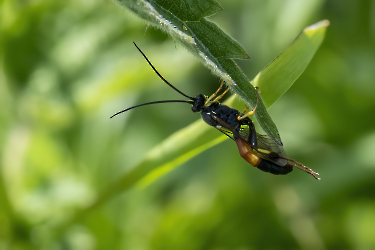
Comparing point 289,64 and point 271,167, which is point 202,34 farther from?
point 271,167

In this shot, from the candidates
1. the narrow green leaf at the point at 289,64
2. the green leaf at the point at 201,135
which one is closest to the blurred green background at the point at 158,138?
the green leaf at the point at 201,135

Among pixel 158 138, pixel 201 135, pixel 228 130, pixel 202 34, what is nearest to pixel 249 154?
pixel 228 130

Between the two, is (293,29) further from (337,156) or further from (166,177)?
(166,177)

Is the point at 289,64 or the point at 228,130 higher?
the point at 289,64

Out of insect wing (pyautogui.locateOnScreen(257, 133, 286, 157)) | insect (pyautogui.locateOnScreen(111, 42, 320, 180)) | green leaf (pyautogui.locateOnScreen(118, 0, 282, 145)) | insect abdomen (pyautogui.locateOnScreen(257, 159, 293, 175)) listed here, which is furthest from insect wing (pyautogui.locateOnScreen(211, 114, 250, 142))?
green leaf (pyautogui.locateOnScreen(118, 0, 282, 145))

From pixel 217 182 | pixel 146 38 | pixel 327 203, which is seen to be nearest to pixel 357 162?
pixel 327 203

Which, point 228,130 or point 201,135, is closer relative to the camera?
point 201,135
